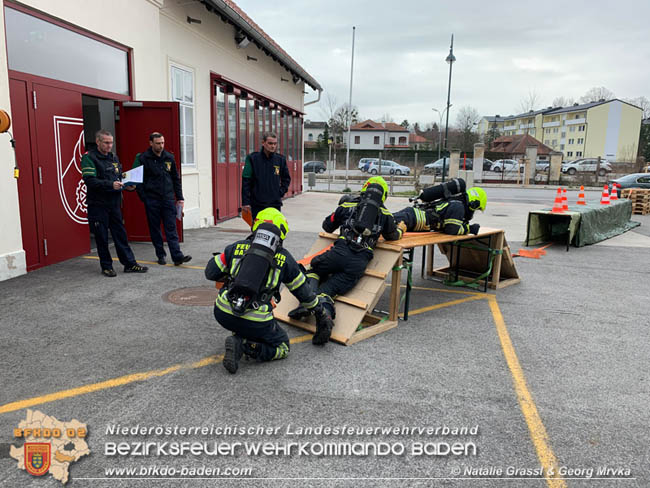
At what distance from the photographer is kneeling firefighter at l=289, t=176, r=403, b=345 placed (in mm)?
5020

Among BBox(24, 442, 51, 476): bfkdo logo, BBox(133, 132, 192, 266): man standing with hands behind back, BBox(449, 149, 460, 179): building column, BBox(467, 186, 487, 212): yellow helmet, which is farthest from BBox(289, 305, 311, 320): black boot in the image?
BBox(449, 149, 460, 179): building column

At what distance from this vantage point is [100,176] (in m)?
6.36

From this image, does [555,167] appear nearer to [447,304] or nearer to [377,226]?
[447,304]

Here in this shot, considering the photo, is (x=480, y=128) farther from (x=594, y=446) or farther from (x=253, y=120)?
(x=594, y=446)

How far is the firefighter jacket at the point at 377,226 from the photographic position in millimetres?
5168

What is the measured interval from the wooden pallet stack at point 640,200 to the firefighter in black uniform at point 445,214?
13243 millimetres

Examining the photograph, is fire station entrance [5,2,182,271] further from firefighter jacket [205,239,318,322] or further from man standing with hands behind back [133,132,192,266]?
firefighter jacket [205,239,318,322]

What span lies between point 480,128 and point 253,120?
10635cm

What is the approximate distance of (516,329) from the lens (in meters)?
5.27

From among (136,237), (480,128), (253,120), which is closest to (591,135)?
(480,128)

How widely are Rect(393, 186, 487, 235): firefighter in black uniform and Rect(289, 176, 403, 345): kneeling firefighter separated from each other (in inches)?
50.0

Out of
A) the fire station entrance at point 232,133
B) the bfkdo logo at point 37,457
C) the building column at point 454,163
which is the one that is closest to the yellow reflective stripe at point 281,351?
the bfkdo logo at point 37,457

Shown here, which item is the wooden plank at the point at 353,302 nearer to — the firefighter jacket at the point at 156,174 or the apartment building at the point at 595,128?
the firefighter jacket at the point at 156,174

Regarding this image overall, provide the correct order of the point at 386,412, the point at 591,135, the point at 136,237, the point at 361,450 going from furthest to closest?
the point at 591,135, the point at 136,237, the point at 386,412, the point at 361,450
